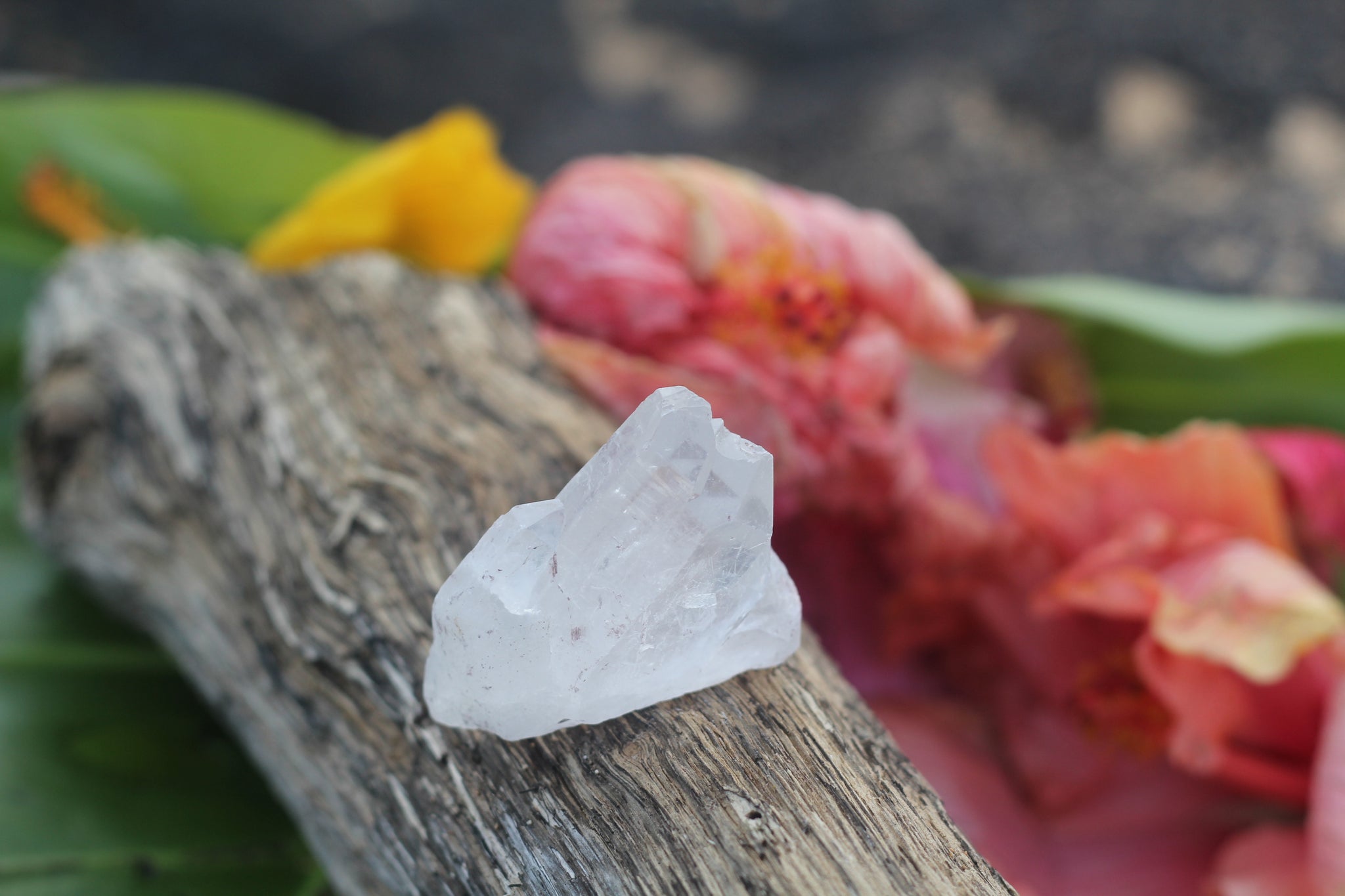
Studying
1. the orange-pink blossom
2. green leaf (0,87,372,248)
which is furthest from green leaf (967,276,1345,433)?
green leaf (0,87,372,248)

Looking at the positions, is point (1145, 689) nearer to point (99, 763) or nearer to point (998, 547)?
point (998, 547)

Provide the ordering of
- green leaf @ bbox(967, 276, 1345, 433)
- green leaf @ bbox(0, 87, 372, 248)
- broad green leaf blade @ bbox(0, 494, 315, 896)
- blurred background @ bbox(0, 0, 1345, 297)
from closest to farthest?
broad green leaf blade @ bbox(0, 494, 315, 896) < green leaf @ bbox(967, 276, 1345, 433) < green leaf @ bbox(0, 87, 372, 248) < blurred background @ bbox(0, 0, 1345, 297)

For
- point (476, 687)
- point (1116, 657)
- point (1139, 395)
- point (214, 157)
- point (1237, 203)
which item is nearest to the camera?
point (476, 687)

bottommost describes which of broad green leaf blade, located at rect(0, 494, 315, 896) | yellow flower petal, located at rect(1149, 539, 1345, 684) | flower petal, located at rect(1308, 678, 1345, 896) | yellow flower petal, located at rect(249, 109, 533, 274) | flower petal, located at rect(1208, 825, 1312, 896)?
broad green leaf blade, located at rect(0, 494, 315, 896)

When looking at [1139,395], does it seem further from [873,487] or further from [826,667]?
[826,667]

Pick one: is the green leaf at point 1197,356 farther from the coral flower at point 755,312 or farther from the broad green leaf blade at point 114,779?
the broad green leaf blade at point 114,779

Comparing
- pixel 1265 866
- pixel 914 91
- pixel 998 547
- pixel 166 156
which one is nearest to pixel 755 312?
pixel 998 547

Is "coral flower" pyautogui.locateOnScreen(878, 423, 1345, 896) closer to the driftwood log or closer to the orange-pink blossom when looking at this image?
the orange-pink blossom

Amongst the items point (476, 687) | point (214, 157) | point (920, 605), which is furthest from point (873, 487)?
point (214, 157)
